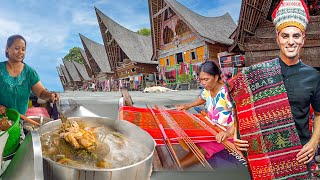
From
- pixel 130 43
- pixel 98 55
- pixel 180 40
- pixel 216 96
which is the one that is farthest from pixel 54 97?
pixel 98 55

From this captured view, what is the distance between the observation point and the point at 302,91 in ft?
3.87

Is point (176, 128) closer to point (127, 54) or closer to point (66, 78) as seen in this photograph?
point (127, 54)

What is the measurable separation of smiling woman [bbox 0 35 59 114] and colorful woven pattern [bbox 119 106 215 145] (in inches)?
27.4

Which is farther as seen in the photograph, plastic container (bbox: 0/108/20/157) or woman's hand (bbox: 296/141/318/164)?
woman's hand (bbox: 296/141/318/164)

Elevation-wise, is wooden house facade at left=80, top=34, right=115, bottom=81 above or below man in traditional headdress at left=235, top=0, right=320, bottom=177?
above

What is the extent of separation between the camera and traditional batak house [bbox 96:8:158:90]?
1869 centimetres

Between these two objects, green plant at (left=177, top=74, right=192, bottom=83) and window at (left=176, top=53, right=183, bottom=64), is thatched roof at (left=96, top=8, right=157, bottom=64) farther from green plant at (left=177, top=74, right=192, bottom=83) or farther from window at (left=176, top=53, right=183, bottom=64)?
green plant at (left=177, top=74, right=192, bottom=83)

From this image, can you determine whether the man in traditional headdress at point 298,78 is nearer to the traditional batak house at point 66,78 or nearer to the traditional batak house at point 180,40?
the traditional batak house at point 180,40

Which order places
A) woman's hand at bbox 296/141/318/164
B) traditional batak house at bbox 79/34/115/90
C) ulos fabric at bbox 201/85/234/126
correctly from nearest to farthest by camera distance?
woman's hand at bbox 296/141/318/164 < ulos fabric at bbox 201/85/234/126 < traditional batak house at bbox 79/34/115/90

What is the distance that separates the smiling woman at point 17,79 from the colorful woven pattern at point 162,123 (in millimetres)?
695

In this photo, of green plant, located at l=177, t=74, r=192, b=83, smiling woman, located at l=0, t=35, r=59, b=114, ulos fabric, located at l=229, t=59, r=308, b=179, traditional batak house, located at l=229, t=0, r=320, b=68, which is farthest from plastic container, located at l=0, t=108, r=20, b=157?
green plant, located at l=177, t=74, r=192, b=83

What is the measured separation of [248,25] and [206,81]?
14.8 ft

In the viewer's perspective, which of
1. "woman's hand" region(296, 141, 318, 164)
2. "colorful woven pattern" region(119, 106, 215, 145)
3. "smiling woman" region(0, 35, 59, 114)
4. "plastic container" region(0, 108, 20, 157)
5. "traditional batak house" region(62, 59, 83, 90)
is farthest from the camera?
"traditional batak house" region(62, 59, 83, 90)

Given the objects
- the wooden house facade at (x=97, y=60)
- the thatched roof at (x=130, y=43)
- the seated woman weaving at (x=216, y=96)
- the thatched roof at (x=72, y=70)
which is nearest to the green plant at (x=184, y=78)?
the thatched roof at (x=130, y=43)
